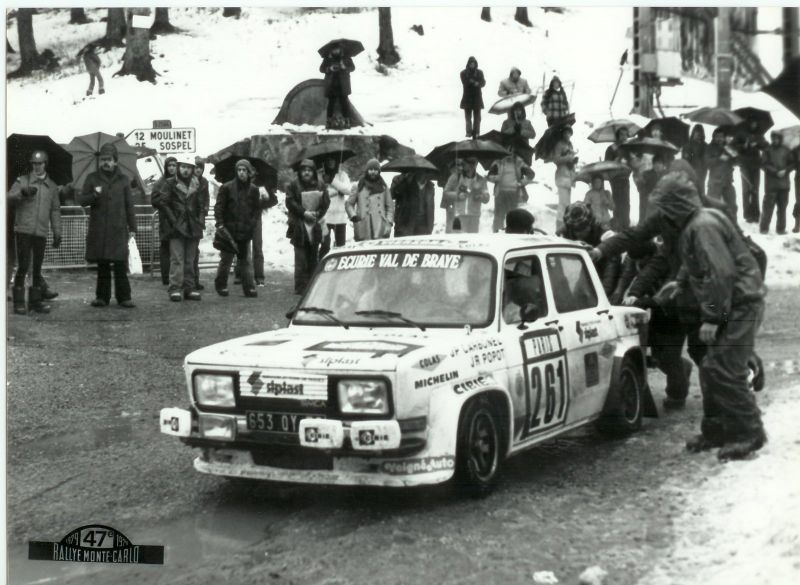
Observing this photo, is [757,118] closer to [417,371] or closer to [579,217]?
[579,217]

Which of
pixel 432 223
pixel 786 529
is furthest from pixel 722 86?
pixel 786 529

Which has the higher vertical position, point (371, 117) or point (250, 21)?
point (250, 21)

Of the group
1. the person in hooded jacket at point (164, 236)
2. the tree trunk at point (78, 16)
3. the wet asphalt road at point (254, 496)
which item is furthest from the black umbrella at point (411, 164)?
the tree trunk at point (78, 16)

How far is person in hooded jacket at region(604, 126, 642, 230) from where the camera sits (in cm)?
728

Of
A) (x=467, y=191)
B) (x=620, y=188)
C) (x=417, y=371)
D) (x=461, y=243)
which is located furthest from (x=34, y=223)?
(x=620, y=188)

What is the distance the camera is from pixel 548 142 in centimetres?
754

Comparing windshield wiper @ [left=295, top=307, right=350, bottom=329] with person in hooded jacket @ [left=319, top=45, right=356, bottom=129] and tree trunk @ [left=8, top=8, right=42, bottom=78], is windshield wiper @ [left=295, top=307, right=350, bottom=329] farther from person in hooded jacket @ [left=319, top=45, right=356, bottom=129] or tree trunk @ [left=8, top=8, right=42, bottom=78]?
tree trunk @ [left=8, top=8, right=42, bottom=78]

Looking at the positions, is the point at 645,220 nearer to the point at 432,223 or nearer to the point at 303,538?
the point at 432,223

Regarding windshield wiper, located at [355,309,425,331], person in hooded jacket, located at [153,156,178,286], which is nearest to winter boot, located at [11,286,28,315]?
person in hooded jacket, located at [153,156,178,286]

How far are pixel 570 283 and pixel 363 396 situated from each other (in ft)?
6.66

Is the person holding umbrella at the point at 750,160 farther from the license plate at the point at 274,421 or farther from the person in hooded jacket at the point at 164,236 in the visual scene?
the person in hooded jacket at the point at 164,236

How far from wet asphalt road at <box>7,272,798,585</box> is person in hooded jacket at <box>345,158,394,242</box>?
→ 2.67 feet

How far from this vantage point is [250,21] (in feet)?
23.7

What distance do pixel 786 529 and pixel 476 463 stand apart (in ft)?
5.01
